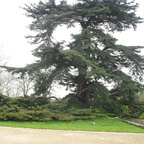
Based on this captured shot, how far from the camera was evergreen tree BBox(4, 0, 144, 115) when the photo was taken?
11828 millimetres

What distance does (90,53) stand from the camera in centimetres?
1262

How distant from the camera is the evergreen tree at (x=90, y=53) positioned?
38.8ft

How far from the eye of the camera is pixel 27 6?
47.5 feet

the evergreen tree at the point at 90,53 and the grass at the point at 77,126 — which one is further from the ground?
the evergreen tree at the point at 90,53

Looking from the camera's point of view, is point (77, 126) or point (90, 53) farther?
point (90, 53)

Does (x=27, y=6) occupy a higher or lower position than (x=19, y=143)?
higher

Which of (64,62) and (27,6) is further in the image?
(27,6)

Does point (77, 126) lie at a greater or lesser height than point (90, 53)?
lesser

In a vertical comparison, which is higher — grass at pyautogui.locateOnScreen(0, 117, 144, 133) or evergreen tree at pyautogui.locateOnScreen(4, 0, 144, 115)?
evergreen tree at pyautogui.locateOnScreen(4, 0, 144, 115)

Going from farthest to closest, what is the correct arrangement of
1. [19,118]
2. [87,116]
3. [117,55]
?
[117,55], [87,116], [19,118]

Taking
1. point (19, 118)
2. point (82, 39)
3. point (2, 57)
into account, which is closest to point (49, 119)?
point (19, 118)

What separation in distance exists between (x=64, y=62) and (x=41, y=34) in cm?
356

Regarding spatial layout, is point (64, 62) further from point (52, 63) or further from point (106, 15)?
point (106, 15)

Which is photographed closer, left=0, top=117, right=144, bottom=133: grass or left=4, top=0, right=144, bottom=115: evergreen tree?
left=0, top=117, right=144, bottom=133: grass
